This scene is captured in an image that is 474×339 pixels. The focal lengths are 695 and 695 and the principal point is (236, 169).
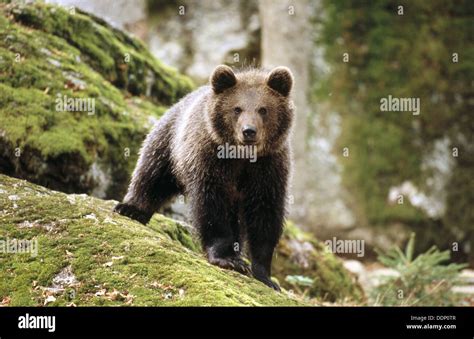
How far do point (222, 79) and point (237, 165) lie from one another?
908mm

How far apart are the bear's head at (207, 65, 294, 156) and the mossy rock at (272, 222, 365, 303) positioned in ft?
8.60

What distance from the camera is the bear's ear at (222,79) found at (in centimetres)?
711

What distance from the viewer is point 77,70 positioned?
8.99 metres

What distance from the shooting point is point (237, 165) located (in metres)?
7.06

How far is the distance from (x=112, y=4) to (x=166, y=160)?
6919mm

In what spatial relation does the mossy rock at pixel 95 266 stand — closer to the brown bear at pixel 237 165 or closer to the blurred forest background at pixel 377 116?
the brown bear at pixel 237 165

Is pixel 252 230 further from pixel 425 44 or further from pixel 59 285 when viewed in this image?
pixel 425 44

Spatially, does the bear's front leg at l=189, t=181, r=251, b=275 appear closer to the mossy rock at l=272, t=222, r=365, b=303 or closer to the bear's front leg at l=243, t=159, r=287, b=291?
the bear's front leg at l=243, t=159, r=287, b=291

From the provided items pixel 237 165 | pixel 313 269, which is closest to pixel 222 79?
pixel 237 165

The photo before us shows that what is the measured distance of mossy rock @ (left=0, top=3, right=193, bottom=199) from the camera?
309 inches
